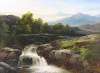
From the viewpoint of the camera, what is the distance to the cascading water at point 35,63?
3.83 m

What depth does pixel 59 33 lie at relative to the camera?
153 inches

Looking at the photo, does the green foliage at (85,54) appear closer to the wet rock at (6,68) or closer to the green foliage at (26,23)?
the green foliage at (26,23)

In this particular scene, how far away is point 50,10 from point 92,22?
0.71 meters

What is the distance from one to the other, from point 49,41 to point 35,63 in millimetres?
413

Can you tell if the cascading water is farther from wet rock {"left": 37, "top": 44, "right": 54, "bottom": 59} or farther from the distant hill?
the distant hill

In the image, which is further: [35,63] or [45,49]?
[35,63]

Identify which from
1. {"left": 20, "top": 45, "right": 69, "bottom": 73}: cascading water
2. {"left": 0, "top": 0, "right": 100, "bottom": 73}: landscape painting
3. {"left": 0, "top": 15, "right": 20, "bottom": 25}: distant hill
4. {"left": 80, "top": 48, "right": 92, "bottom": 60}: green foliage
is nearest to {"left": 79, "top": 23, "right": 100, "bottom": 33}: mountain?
{"left": 0, "top": 0, "right": 100, "bottom": 73}: landscape painting

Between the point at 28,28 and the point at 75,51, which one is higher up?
the point at 28,28

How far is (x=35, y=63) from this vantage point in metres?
3.91

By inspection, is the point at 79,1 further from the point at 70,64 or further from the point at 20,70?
the point at 20,70

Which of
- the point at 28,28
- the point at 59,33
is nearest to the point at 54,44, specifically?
the point at 59,33

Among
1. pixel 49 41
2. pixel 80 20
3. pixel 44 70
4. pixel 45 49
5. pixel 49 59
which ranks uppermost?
pixel 80 20

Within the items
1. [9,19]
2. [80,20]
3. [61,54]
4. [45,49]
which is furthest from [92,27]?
[9,19]

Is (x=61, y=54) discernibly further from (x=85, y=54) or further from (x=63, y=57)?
(x=85, y=54)
